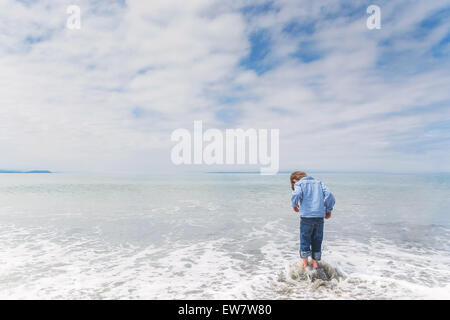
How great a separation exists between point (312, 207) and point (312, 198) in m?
0.20

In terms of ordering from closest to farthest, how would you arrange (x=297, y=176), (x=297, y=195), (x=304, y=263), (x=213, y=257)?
(x=297, y=195) → (x=304, y=263) → (x=297, y=176) → (x=213, y=257)

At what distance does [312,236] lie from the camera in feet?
20.5

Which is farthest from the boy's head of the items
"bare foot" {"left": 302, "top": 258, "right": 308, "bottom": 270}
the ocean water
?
the ocean water

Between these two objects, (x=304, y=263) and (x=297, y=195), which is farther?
(x=304, y=263)

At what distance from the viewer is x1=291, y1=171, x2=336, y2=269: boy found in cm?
602

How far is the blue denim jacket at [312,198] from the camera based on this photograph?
19.7 ft

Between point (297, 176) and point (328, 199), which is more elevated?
point (297, 176)

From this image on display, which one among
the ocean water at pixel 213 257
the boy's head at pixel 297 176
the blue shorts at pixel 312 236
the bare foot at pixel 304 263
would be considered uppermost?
the boy's head at pixel 297 176

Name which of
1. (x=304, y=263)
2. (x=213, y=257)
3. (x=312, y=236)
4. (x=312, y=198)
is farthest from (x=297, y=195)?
(x=213, y=257)

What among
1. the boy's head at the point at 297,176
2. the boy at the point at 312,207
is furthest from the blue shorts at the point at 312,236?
the boy's head at the point at 297,176

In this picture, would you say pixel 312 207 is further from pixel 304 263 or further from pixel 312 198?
pixel 304 263

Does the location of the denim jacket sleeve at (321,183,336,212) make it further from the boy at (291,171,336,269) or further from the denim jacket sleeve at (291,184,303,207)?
the denim jacket sleeve at (291,184,303,207)

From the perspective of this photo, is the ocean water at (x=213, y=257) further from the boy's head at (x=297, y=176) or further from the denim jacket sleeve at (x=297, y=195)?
the boy's head at (x=297, y=176)
